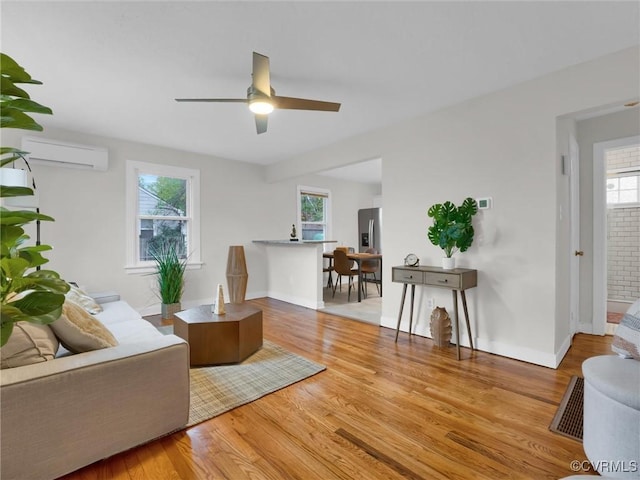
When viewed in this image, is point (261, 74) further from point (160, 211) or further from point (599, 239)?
point (599, 239)

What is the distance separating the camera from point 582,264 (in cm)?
351

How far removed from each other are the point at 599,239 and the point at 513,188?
5.16 feet

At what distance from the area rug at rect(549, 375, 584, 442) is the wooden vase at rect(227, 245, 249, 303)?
3.98 metres

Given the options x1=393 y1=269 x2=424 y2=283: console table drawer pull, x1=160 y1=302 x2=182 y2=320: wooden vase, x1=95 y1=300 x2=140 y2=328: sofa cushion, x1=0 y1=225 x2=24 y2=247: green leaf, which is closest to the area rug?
x1=393 y1=269 x2=424 y2=283: console table drawer pull

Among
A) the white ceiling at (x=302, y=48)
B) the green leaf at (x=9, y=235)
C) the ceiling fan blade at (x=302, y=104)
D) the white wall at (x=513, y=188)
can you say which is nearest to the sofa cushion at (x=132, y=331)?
the green leaf at (x=9, y=235)

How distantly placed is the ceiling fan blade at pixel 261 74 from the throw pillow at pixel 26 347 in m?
1.77

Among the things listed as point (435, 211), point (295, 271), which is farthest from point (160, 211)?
point (435, 211)

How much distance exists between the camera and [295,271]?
16.9 ft

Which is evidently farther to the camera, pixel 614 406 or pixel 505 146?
pixel 505 146

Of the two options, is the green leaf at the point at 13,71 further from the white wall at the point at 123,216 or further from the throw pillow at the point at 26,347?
the white wall at the point at 123,216

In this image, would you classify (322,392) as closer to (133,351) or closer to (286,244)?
(133,351)

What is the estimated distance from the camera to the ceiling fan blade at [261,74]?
191 cm

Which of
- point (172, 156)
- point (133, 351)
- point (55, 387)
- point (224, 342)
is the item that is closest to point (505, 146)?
point (224, 342)

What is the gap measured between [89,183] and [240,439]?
12.4 ft
